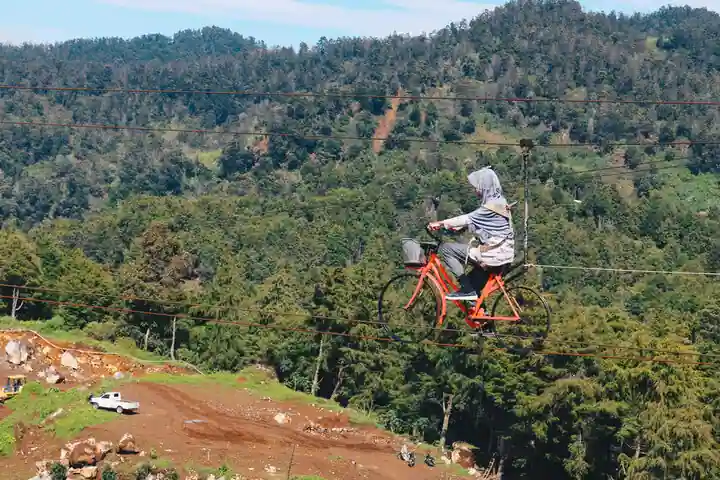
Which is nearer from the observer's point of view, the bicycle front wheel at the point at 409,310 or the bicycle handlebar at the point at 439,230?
the bicycle handlebar at the point at 439,230

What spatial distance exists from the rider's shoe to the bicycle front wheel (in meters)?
0.35

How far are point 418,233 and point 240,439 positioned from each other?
63647 millimetres

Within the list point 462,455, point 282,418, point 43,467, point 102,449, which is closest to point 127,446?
point 102,449

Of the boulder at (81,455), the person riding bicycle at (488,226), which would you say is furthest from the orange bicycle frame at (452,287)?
the boulder at (81,455)

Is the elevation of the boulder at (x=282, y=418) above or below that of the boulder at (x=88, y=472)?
below

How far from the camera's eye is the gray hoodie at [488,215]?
19.3 m

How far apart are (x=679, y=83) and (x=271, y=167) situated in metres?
72.9

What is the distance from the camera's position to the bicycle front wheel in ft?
65.8

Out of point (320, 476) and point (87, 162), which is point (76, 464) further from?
point (87, 162)

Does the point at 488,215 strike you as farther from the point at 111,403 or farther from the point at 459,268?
the point at 111,403

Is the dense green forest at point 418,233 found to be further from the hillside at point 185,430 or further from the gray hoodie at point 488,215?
the hillside at point 185,430

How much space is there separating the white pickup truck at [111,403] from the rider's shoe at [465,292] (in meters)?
28.3

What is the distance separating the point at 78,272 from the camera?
216 ft

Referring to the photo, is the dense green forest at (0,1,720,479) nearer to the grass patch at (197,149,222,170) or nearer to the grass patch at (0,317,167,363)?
the grass patch at (197,149,222,170)
